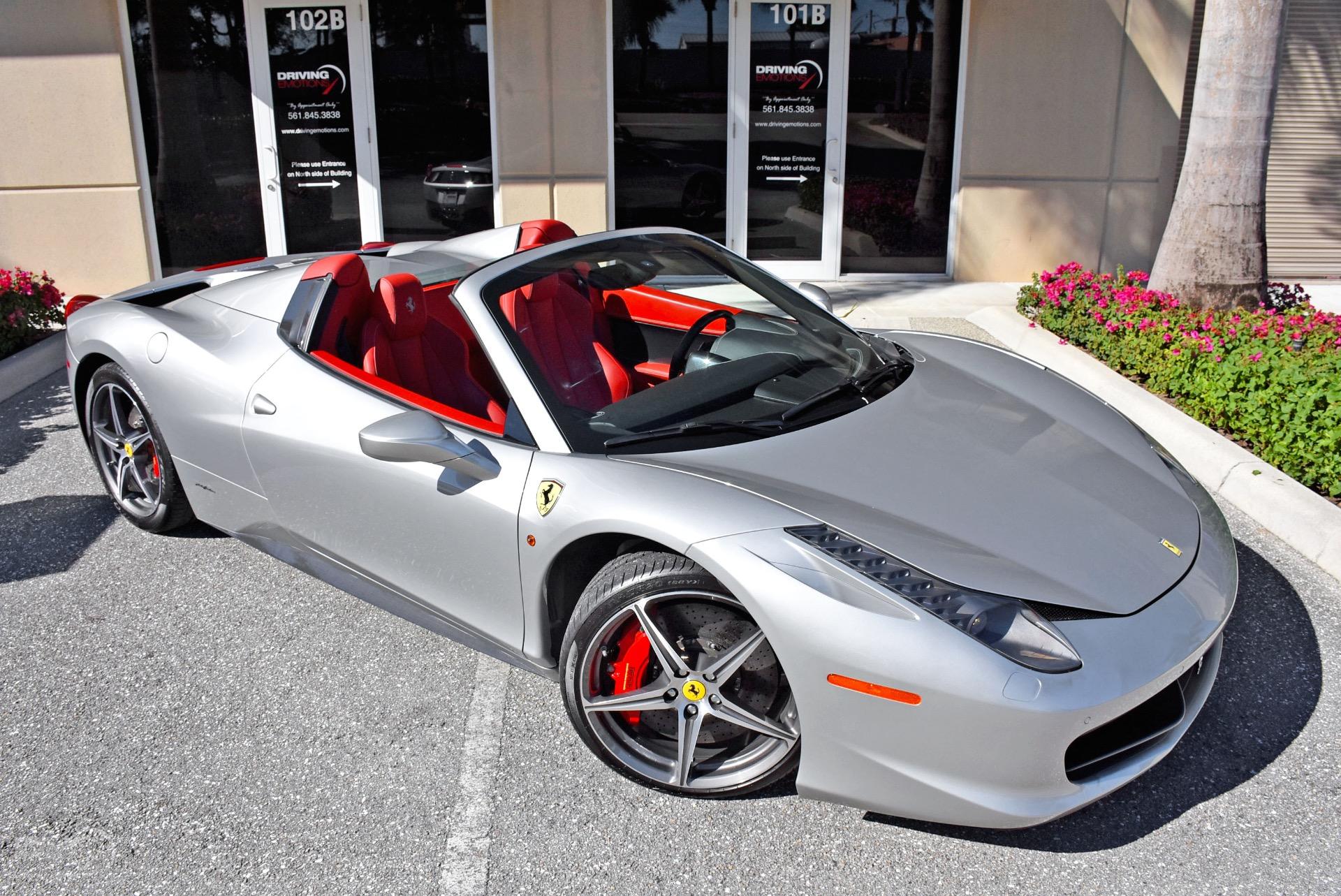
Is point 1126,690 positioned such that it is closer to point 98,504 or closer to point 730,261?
point 730,261

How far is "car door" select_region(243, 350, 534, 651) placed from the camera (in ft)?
10.7

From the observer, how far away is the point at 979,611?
Result: 8.80ft

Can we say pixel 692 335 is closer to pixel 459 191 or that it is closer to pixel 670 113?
pixel 670 113

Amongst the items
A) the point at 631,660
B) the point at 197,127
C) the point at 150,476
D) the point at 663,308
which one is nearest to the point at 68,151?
the point at 197,127

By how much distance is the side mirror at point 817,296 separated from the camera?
14.2 feet

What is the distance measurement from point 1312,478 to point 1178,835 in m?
2.56

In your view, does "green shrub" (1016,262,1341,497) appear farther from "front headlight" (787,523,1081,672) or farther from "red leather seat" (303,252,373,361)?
"red leather seat" (303,252,373,361)

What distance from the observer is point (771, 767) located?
2.95 m

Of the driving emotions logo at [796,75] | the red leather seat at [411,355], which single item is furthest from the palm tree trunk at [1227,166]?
the red leather seat at [411,355]

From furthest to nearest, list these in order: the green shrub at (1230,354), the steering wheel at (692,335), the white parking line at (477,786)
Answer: the green shrub at (1230,354)
the steering wheel at (692,335)
the white parking line at (477,786)

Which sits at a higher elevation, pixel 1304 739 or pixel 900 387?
pixel 900 387

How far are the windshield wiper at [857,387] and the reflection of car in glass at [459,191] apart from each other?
6.27 meters

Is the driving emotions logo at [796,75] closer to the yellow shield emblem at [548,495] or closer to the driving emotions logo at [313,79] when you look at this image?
the driving emotions logo at [313,79]

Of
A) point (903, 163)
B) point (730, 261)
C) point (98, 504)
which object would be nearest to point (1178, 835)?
point (730, 261)
